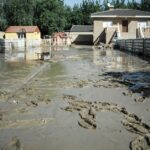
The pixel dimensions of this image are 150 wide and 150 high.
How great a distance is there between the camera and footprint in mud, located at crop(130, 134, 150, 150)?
6782 mm

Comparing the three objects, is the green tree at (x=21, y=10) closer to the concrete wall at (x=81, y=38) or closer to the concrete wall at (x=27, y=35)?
the concrete wall at (x=27, y=35)

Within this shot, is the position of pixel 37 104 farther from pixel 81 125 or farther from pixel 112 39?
pixel 112 39

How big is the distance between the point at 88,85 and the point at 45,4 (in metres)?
75.2

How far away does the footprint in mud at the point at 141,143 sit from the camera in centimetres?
678

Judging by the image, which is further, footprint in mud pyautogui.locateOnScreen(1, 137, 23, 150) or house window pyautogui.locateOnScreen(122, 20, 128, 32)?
house window pyautogui.locateOnScreen(122, 20, 128, 32)

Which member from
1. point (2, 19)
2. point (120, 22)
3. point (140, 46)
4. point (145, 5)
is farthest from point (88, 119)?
point (145, 5)

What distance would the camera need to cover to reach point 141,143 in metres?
7.03

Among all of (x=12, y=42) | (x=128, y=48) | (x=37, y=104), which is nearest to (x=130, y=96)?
(x=37, y=104)

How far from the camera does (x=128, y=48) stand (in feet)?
156

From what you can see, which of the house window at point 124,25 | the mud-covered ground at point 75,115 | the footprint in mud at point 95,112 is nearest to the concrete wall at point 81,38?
the house window at point 124,25

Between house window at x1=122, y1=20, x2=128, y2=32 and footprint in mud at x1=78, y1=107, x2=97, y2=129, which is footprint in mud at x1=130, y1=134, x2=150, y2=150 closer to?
footprint in mud at x1=78, y1=107, x2=97, y2=129

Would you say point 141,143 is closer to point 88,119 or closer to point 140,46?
point 88,119

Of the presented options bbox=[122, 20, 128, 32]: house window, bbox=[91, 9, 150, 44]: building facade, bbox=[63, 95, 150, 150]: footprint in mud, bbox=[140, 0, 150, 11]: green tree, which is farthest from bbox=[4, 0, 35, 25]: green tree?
bbox=[63, 95, 150, 150]: footprint in mud

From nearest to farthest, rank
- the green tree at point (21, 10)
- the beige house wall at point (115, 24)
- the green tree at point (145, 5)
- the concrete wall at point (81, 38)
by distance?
the beige house wall at point (115, 24)
the concrete wall at point (81, 38)
the green tree at point (21, 10)
the green tree at point (145, 5)
